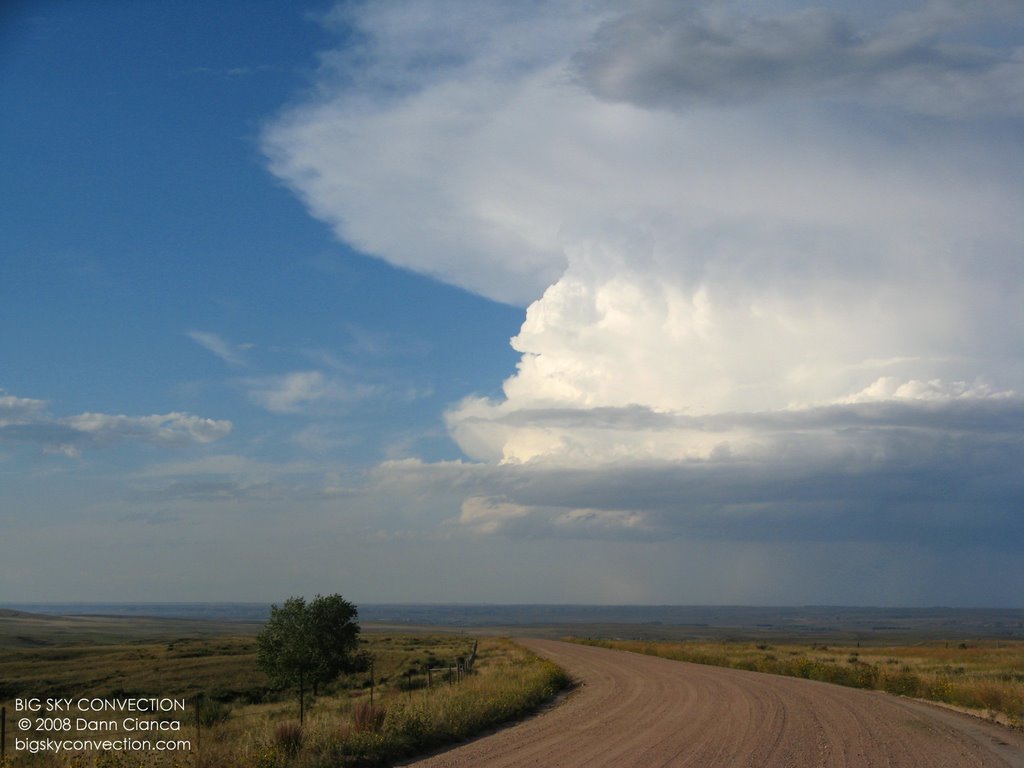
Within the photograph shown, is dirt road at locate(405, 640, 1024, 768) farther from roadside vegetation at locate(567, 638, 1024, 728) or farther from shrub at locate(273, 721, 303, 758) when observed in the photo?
shrub at locate(273, 721, 303, 758)

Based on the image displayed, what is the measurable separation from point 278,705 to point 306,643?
4696mm

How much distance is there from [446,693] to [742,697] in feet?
30.2

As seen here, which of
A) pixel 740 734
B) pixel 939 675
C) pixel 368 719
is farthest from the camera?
pixel 939 675

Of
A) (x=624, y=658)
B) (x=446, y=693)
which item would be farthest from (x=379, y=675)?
(x=446, y=693)

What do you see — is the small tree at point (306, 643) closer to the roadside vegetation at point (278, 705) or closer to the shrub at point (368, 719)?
the roadside vegetation at point (278, 705)

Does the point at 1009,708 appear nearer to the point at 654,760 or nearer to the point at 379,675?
the point at 654,760

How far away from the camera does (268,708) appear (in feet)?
118

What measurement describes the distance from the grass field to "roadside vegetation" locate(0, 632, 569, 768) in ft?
0.13

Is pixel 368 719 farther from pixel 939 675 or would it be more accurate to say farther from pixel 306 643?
pixel 939 675

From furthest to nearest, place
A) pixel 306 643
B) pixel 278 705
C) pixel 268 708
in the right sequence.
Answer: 1. pixel 306 643
2. pixel 278 705
3. pixel 268 708

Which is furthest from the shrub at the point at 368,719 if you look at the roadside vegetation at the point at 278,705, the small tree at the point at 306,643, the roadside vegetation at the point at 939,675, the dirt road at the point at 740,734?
the small tree at the point at 306,643

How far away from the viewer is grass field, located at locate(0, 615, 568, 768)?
608 inches

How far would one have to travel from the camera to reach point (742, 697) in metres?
26.6

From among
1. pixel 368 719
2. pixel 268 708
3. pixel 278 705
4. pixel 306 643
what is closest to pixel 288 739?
pixel 368 719
